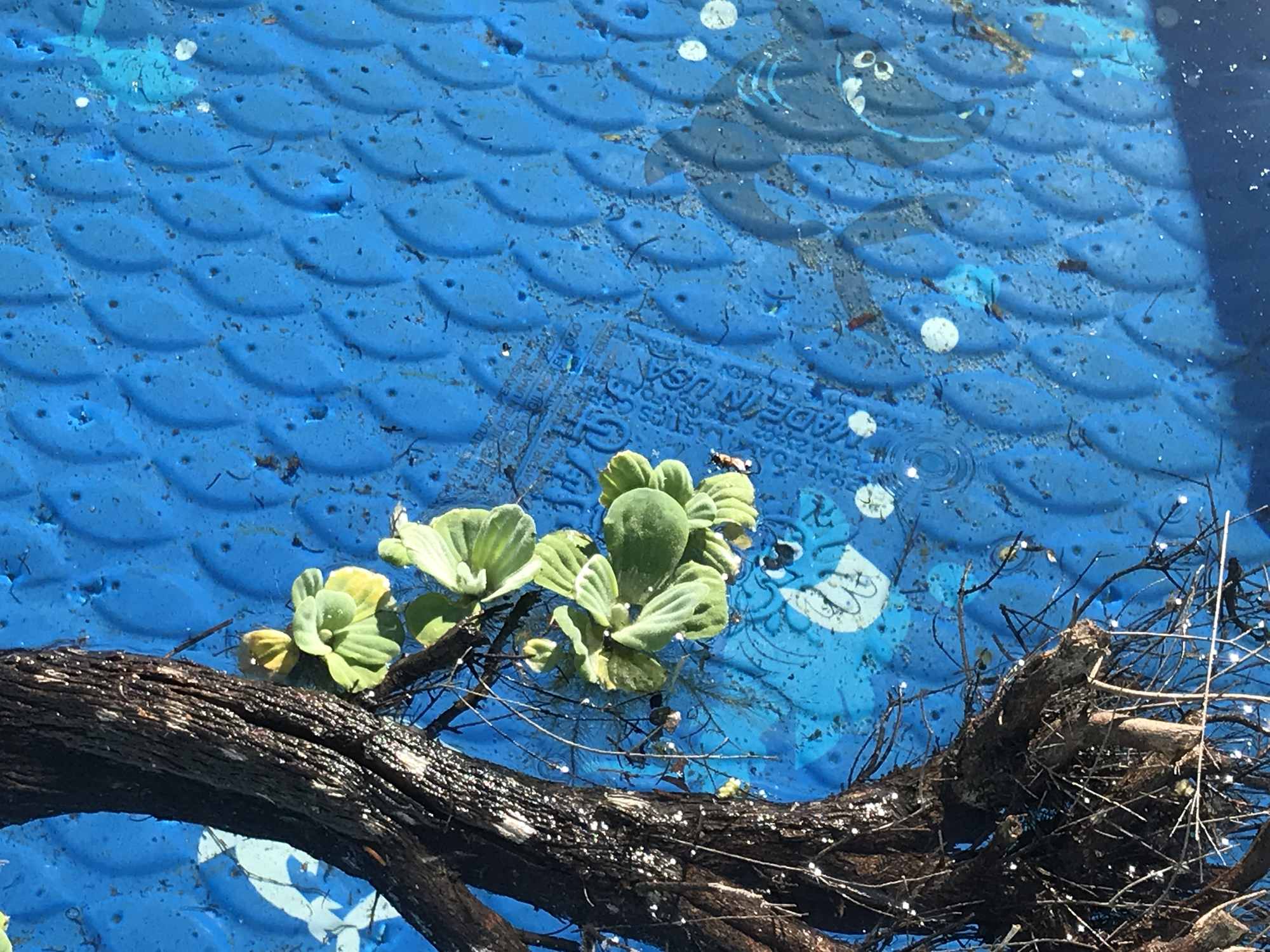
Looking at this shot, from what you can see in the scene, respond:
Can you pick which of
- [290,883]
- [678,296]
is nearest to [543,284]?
[678,296]

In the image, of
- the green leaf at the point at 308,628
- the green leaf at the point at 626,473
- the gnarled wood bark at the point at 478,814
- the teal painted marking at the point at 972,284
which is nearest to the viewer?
the gnarled wood bark at the point at 478,814

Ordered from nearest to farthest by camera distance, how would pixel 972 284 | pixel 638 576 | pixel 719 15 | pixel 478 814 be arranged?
pixel 478 814, pixel 638 576, pixel 972 284, pixel 719 15

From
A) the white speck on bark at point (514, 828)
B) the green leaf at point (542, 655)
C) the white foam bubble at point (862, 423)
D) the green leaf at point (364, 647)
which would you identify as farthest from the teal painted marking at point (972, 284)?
the white speck on bark at point (514, 828)

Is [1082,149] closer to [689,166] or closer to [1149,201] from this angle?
[1149,201]

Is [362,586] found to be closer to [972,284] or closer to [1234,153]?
[972,284]

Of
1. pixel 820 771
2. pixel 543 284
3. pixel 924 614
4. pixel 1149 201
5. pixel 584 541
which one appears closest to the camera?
pixel 584 541

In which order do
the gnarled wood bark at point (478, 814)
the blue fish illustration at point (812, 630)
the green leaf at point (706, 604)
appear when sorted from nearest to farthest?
the gnarled wood bark at point (478, 814)
the green leaf at point (706, 604)
the blue fish illustration at point (812, 630)

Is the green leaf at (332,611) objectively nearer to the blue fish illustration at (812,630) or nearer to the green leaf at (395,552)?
the green leaf at (395,552)

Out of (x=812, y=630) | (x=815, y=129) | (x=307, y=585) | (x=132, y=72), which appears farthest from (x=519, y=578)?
(x=132, y=72)
